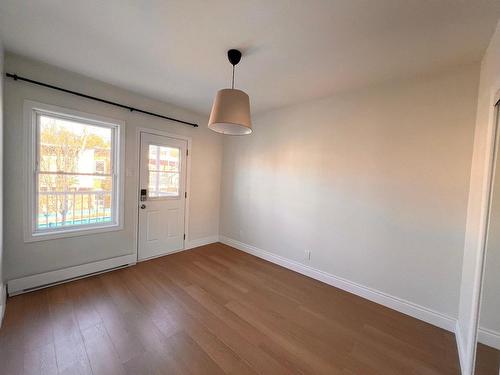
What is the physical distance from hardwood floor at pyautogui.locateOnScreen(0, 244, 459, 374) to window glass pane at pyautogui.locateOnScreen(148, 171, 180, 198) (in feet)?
4.26

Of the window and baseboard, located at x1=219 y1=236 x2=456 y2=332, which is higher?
the window

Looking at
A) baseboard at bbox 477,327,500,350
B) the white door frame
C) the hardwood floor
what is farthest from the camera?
the white door frame

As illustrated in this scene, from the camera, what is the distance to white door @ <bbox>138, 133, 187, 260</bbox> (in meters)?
3.24

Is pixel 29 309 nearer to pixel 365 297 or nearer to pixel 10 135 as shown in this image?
pixel 10 135

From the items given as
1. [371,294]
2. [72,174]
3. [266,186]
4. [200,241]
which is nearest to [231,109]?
[266,186]

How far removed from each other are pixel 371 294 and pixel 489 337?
1229mm

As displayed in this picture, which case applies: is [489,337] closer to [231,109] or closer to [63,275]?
[231,109]

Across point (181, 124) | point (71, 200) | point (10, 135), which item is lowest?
point (71, 200)

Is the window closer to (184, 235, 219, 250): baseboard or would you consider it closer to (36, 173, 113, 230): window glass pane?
(36, 173, 113, 230): window glass pane

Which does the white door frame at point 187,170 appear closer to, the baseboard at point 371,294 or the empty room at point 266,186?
the empty room at point 266,186

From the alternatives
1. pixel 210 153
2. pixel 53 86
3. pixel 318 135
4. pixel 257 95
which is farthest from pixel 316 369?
pixel 53 86

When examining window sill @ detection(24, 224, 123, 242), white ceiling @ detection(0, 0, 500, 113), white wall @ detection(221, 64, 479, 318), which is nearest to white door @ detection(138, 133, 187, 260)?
window sill @ detection(24, 224, 123, 242)

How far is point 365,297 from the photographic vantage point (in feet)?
8.17

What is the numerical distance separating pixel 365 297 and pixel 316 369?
1.34 meters
